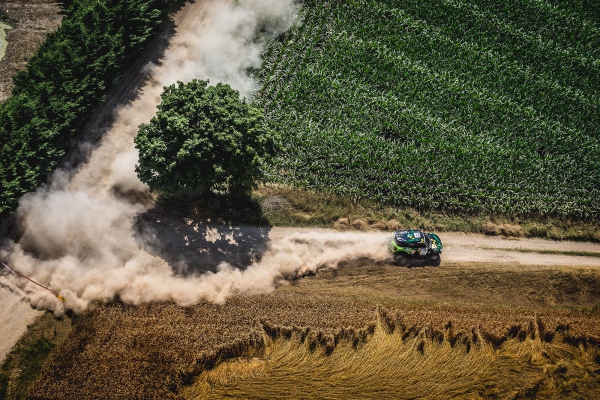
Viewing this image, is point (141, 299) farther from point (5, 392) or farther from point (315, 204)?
point (315, 204)

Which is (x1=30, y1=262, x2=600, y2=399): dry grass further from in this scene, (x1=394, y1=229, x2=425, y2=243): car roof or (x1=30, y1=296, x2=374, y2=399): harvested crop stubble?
(x1=394, y1=229, x2=425, y2=243): car roof

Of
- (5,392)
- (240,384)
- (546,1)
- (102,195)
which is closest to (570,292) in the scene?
(240,384)

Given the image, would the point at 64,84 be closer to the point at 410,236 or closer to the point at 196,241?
the point at 196,241

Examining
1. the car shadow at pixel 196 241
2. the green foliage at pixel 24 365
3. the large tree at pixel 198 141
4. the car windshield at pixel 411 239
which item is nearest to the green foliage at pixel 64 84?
the large tree at pixel 198 141

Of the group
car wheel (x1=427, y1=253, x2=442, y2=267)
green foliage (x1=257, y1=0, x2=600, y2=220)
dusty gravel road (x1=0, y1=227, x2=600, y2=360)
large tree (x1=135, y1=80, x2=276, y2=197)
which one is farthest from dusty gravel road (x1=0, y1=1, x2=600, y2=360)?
large tree (x1=135, y1=80, x2=276, y2=197)

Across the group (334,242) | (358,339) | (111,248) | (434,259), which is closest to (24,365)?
(111,248)

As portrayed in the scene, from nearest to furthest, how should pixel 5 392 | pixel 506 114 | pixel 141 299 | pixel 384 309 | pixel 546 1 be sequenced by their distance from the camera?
1. pixel 5 392
2. pixel 141 299
3. pixel 384 309
4. pixel 506 114
5. pixel 546 1
